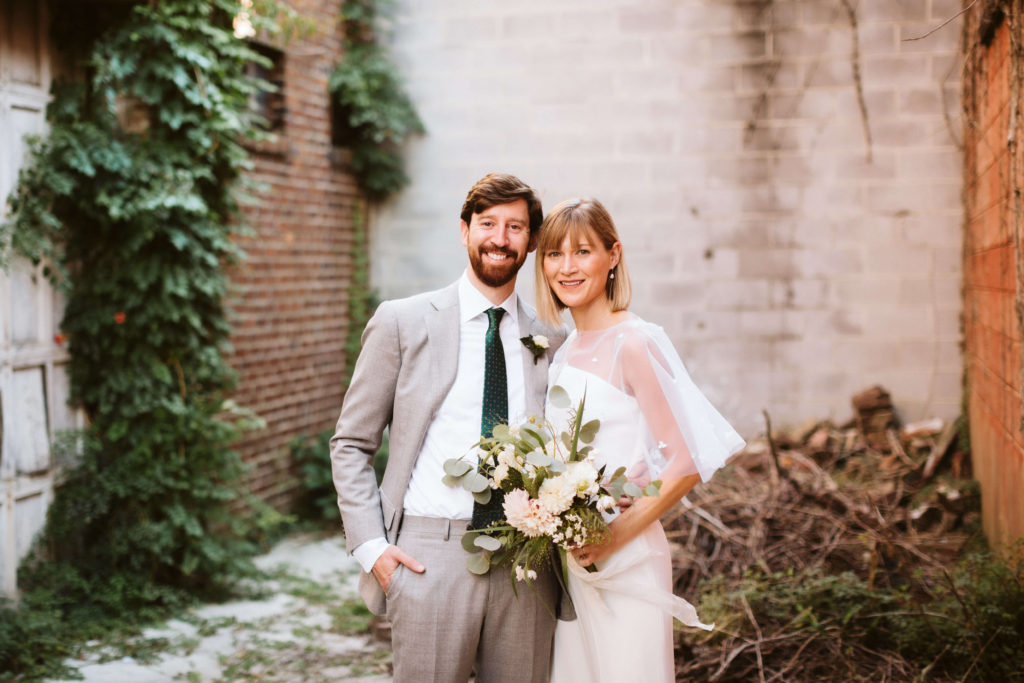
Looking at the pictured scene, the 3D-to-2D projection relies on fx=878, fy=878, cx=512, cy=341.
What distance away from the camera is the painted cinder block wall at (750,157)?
251 inches

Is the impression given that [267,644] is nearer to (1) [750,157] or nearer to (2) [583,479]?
(2) [583,479]

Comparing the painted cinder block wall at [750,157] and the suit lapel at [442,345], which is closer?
the suit lapel at [442,345]

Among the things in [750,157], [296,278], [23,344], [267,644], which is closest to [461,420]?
[267,644]

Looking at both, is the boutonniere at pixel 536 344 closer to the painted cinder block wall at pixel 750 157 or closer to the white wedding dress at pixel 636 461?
the white wedding dress at pixel 636 461

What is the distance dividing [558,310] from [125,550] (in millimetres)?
2917

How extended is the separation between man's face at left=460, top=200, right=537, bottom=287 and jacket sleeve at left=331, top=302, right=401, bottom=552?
0.30m

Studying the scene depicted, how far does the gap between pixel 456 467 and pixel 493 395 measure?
272 mm

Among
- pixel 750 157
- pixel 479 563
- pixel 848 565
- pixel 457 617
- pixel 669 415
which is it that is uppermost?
pixel 750 157

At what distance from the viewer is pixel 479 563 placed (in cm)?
231

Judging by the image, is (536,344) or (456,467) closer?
(456,467)

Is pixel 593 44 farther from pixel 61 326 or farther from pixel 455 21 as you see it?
pixel 61 326

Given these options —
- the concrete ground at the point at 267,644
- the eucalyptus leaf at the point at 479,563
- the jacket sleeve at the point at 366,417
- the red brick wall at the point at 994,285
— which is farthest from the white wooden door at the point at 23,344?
the red brick wall at the point at 994,285

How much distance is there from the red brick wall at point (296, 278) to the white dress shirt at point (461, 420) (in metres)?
3.09

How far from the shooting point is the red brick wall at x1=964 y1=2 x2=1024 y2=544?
3.80 m
